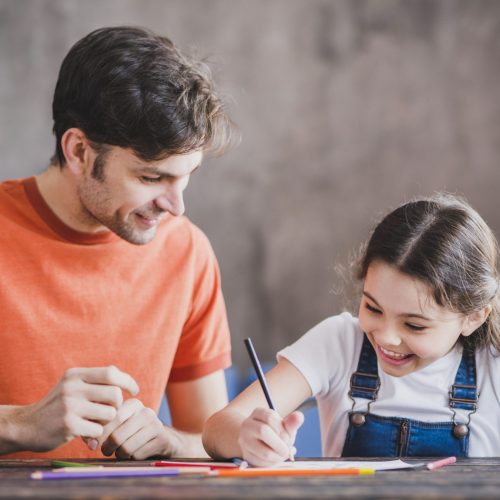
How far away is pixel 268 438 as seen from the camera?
103cm

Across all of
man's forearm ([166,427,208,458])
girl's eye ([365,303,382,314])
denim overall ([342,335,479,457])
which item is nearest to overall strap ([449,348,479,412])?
denim overall ([342,335,479,457])

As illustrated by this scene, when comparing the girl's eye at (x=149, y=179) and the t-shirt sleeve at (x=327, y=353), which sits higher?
the girl's eye at (x=149, y=179)

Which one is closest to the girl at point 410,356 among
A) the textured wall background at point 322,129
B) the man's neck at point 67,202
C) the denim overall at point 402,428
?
the denim overall at point 402,428

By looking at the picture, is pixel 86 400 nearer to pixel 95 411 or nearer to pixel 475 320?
pixel 95 411

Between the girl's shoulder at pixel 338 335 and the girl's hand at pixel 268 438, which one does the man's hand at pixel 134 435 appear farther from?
the girl's shoulder at pixel 338 335

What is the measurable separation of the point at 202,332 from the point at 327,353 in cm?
31

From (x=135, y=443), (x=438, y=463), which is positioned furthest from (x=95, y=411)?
(x=438, y=463)

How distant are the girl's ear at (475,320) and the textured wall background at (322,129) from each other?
3.79ft

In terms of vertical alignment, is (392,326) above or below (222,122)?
below

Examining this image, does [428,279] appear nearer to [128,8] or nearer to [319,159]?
[319,159]

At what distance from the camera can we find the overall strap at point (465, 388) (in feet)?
4.50

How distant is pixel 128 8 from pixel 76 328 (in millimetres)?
1398

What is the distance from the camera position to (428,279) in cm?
127

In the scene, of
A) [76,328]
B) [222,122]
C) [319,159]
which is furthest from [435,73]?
[76,328]
